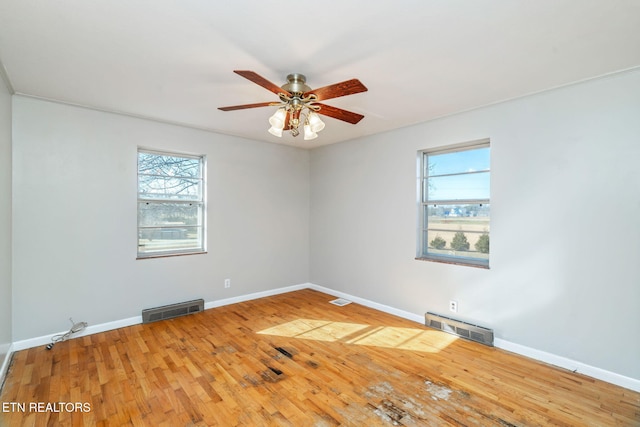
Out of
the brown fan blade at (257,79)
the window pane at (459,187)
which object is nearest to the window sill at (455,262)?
the window pane at (459,187)

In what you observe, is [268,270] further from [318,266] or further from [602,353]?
[602,353]

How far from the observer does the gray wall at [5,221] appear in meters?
2.52

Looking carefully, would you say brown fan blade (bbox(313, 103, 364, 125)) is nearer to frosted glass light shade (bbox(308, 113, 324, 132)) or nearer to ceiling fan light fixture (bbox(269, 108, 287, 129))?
frosted glass light shade (bbox(308, 113, 324, 132))

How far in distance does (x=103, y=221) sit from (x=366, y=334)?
10.7 feet

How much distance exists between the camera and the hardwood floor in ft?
6.67

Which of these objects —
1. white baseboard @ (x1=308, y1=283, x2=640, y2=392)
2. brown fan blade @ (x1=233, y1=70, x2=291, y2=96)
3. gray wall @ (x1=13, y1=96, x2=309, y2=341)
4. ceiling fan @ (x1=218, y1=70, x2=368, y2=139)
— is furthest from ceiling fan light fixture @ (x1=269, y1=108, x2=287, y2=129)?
white baseboard @ (x1=308, y1=283, x2=640, y2=392)

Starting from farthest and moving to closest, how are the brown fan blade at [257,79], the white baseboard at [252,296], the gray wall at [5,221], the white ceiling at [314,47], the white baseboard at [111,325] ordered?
the white baseboard at [252,296] → the white baseboard at [111,325] → the gray wall at [5,221] → the brown fan blade at [257,79] → the white ceiling at [314,47]

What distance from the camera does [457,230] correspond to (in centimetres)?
358

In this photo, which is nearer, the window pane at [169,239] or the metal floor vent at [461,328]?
the metal floor vent at [461,328]

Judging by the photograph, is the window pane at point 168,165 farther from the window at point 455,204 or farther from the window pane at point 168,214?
the window at point 455,204

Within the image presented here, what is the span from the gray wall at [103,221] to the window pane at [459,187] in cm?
258

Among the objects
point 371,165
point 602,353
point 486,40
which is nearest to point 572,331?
point 602,353

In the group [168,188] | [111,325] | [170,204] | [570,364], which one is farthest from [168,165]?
[570,364]

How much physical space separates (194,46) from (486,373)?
345 centimetres
